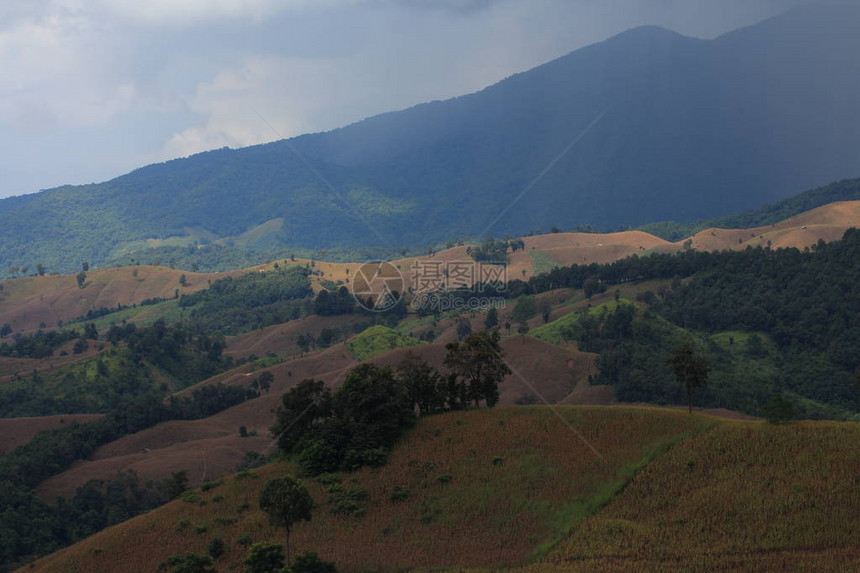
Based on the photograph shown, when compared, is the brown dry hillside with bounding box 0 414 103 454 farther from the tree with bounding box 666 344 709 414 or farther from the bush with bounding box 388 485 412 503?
the tree with bounding box 666 344 709 414

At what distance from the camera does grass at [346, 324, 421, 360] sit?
5399 inches

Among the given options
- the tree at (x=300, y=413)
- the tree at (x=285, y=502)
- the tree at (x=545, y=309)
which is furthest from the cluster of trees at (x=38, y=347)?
the tree at (x=285, y=502)

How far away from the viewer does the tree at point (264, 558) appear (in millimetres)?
39572

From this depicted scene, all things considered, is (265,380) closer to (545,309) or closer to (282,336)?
(282,336)

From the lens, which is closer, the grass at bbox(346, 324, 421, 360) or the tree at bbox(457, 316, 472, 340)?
the grass at bbox(346, 324, 421, 360)

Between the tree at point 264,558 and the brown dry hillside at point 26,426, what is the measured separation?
73.7 meters

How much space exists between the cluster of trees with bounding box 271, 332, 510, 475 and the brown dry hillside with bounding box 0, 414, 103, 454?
60.3m

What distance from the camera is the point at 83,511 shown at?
79312 mm

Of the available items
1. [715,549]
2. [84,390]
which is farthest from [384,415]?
[84,390]

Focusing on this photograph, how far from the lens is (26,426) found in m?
106

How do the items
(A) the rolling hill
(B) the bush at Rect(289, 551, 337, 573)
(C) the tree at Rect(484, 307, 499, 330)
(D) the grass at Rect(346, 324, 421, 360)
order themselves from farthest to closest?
(C) the tree at Rect(484, 307, 499, 330) < (D) the grass at Rect(346, 324, 421, 360) < (B) the bush at Rect(289, 551, 337, 573) < (A) the rolling hill

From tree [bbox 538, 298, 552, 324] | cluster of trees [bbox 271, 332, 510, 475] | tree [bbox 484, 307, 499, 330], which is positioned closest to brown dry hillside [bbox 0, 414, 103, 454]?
cluster of trees [bbox 271, 332, 510, 475]

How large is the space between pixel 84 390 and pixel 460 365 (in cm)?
9171

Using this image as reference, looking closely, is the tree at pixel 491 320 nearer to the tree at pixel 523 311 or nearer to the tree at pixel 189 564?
the tree at pixel 523 311
